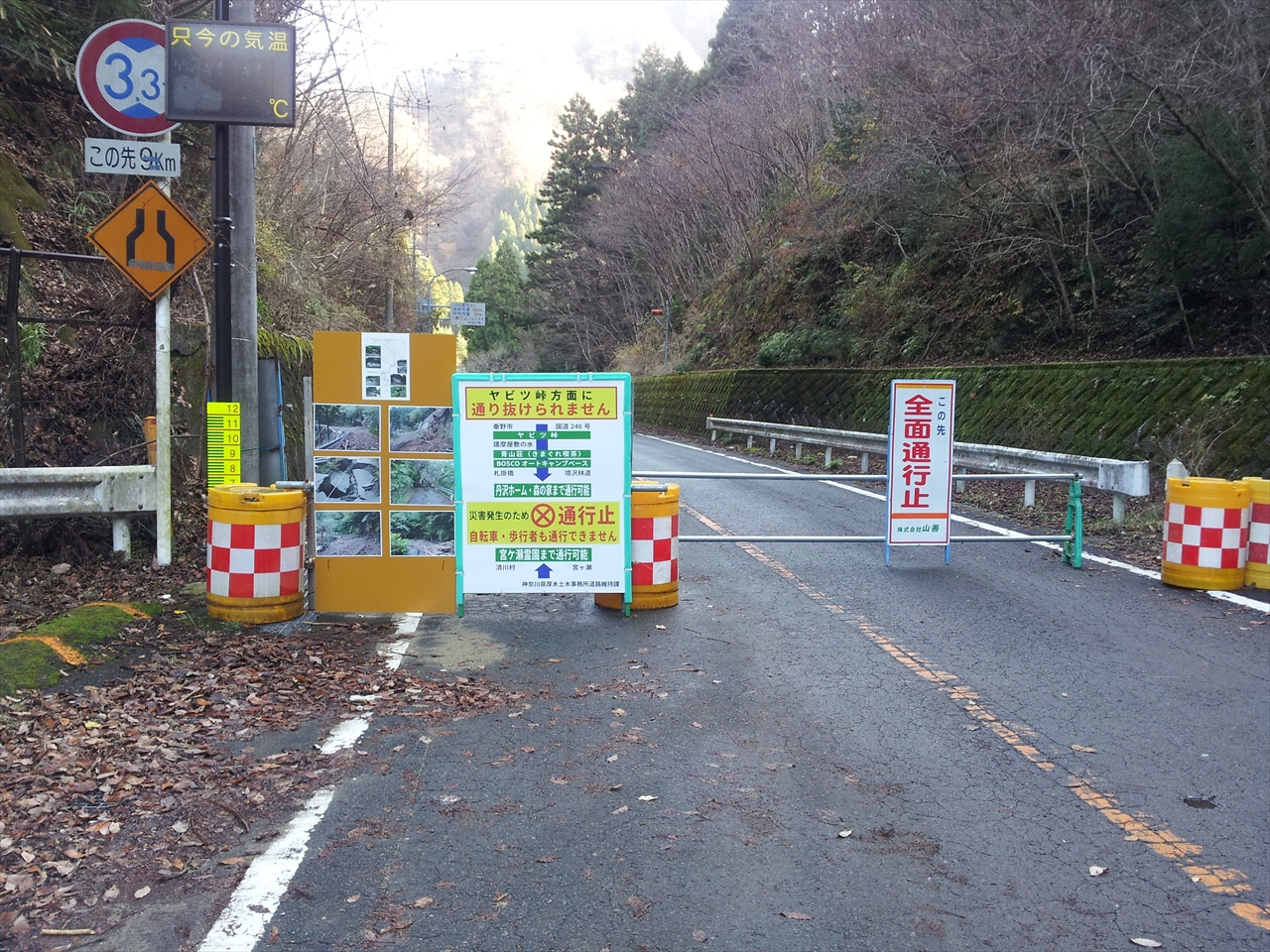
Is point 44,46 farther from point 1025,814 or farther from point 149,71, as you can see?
point 1025,814

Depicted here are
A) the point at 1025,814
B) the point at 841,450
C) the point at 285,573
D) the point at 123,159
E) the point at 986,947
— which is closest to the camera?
the point at 986,947

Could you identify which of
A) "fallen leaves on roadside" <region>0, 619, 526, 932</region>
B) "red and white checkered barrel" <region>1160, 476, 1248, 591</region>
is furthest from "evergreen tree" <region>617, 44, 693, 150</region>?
"fallen leaves on roadside" <region>0, 619, 526, 932</region>

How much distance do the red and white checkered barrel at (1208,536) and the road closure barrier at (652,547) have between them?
4515mm

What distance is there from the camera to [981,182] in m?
21.4

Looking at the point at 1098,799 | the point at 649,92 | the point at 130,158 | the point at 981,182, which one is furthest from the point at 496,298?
the point at 1098,799

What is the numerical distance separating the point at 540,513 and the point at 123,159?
175 inches

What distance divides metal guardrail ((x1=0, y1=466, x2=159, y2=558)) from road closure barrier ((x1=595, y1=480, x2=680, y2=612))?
3.89 meters

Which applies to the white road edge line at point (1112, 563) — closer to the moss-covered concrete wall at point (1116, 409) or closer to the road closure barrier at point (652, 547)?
the road closure barrier at point (652, 547)

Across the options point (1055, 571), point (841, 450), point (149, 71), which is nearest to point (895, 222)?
point (841, 450)

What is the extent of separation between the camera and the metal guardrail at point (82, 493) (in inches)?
301

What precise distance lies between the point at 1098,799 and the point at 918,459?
17.9 feet

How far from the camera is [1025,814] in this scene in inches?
165

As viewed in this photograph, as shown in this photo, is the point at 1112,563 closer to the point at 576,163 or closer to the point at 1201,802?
the point at 1201,802

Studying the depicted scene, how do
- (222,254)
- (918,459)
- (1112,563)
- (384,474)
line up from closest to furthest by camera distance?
(384,474), (222,254), (918,459), (1112,563)
